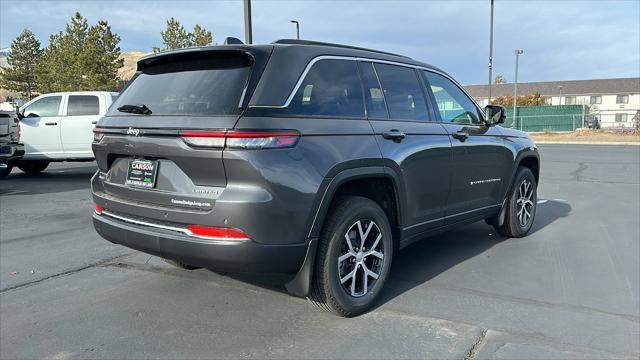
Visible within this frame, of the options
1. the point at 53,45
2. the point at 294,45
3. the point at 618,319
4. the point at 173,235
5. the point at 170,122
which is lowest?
the point at 618,319

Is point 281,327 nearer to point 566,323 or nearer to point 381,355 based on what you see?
point 381,355

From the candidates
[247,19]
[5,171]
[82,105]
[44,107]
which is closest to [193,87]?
[82,105]

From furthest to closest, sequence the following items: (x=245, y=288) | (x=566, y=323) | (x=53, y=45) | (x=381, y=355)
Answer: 1. (x=53, y=45)
2. (x=245, y=288)
3. (x=566, y=323)
4. (x=381, y=355)

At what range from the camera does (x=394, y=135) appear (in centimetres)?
389

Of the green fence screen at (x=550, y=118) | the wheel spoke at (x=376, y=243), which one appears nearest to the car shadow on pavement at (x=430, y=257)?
the wheel spoke at (x=376, y=243)

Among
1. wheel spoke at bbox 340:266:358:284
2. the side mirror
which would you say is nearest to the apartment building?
the side mirror

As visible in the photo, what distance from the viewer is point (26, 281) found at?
4.38m

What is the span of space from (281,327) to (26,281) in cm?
245

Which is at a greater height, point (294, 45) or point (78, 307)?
point (294, 45)

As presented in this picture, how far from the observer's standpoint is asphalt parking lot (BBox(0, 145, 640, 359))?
10.4 ft

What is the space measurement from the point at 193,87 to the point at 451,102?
269 cm

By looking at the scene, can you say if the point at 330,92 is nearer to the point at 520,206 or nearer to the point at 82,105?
the point at 520,206

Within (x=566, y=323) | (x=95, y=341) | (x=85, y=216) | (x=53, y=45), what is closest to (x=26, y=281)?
(x=95, y=341)

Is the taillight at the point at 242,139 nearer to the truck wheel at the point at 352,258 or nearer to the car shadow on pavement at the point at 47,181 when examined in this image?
the truck wheel at the point at 352,258
